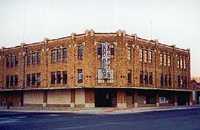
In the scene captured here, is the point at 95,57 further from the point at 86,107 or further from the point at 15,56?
the point at 15,56

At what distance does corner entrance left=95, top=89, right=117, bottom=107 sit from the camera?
5221 cm

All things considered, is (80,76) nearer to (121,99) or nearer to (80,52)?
(80,52)

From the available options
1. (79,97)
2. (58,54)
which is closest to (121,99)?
(79,97)

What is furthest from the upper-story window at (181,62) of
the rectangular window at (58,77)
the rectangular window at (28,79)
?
the rectangular window at (28,79)

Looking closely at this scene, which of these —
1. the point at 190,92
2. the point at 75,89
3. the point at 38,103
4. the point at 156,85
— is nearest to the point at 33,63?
the point at 38,103

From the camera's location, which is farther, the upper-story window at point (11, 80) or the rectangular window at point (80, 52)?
the upper-story window at point (11, 80)

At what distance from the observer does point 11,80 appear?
63.2m

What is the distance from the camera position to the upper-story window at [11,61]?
62562 millimetres

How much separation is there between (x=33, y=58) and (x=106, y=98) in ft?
48.9

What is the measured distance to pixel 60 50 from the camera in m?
54.7

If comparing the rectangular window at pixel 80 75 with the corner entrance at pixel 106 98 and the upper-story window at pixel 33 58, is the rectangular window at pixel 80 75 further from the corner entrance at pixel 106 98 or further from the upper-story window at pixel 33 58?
the upper-story window at pixel 33 58

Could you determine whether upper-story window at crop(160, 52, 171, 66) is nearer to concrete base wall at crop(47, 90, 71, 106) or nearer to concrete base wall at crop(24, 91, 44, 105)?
concrete base wall at crop(47, 90, 71, 106)

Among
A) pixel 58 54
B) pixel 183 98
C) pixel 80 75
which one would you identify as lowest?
pixel 183 98

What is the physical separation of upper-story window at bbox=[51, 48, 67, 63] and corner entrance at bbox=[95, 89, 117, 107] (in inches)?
298
